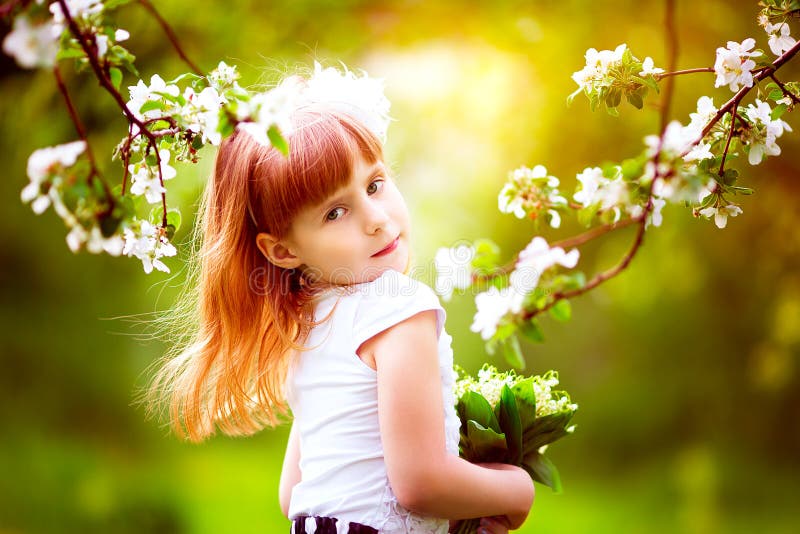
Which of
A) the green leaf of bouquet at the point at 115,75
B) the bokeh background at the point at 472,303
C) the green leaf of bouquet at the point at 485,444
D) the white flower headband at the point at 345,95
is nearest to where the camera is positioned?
the green leaf of bouquet at the point at 115,75

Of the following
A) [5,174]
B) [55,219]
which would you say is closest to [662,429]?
[55,219]

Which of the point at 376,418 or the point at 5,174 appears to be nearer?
the point at 376,418

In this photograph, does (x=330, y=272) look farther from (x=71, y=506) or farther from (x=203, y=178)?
(x=71, y=506)

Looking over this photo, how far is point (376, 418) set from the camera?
128 cm

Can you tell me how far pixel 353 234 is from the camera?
131cm

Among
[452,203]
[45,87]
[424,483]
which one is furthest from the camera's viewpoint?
[452,203]

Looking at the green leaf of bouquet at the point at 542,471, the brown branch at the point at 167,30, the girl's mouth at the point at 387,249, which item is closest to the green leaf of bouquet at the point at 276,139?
the brown branch at the point at 167,30

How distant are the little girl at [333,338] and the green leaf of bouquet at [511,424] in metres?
0.05

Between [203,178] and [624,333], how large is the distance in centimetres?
316

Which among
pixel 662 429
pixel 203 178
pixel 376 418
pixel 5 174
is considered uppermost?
pixel 5 174

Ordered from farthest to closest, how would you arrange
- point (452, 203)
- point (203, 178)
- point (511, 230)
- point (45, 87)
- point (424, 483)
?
point (511, 230), point (452, 203), point (45, 87), point (203, 178), point (424, 483)

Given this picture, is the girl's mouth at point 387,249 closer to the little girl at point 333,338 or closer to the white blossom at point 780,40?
the little girl at point 333,338

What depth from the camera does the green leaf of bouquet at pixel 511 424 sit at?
1.35 metres

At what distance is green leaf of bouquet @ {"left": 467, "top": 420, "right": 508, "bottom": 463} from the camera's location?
130 centimetres
